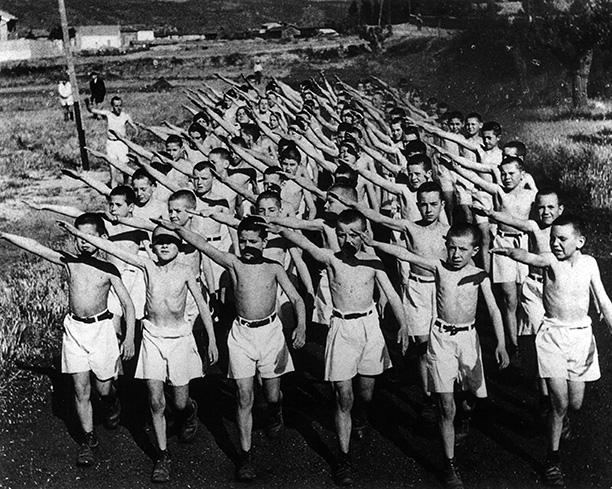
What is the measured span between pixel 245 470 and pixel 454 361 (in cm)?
176

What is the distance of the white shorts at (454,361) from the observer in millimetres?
5137

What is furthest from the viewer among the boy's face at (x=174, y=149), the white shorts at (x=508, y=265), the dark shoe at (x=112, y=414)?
the boy's face at (x=174, y=149)

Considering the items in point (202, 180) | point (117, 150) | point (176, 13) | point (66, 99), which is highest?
point (176, 13)

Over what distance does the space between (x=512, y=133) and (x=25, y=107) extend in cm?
1840

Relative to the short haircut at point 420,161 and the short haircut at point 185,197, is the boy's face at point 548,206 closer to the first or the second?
the short haircut at point 420,161

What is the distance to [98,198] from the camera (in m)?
15.7

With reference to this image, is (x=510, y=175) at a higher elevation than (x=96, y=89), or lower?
higher

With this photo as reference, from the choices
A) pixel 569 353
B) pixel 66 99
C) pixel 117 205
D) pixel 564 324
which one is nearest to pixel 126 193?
pixel 117 205

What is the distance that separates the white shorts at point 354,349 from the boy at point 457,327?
42 centimetres

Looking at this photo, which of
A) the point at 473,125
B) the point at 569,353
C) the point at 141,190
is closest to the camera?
the point at 569,353

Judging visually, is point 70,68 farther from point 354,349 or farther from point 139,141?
point 354,349

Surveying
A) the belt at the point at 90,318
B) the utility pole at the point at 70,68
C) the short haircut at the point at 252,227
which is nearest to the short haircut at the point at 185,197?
the short haircut at the point at 252,227

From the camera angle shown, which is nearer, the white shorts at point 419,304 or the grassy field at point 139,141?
the white shorts at point 419,304

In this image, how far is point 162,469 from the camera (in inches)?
205
